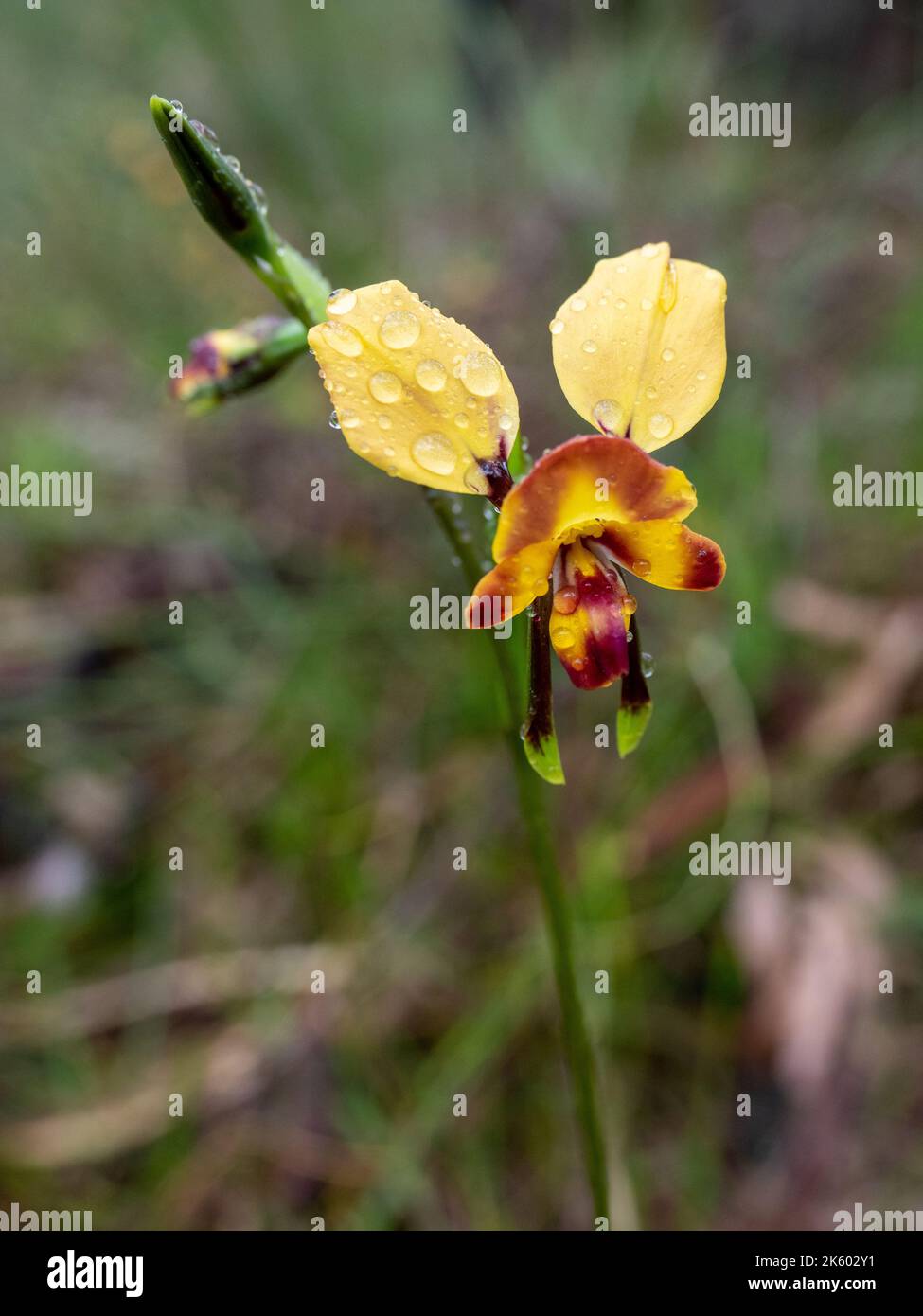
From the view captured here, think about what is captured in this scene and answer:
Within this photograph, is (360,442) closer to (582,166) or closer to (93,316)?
(582,166)

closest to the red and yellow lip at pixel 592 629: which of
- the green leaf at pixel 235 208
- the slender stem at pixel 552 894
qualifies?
the slender stem at pixel 552 894

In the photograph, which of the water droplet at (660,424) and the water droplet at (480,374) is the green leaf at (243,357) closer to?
the water droplet at (480,374)

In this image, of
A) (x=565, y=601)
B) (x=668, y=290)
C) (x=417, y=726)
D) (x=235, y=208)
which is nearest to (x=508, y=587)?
(x=565, y=601)

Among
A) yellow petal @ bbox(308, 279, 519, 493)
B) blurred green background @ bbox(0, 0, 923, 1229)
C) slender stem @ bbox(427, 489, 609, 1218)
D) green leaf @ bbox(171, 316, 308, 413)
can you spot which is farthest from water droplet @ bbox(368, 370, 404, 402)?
blurred green background @ bbox(0, 0, 923, 1229)

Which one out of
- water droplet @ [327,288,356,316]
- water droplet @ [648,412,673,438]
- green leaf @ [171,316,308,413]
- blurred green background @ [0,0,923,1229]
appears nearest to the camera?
water droplet @ [327,288,356,316]

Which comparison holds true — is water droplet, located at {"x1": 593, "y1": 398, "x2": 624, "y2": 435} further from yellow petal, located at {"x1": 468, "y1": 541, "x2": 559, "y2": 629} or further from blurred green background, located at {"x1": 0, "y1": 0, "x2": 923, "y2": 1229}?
blurred green background, located at {"x1": 0, "y1": 0, "x2": 923, "y2": 1229}

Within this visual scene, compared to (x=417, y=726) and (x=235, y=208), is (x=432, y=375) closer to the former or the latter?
(x=235, y=208)
